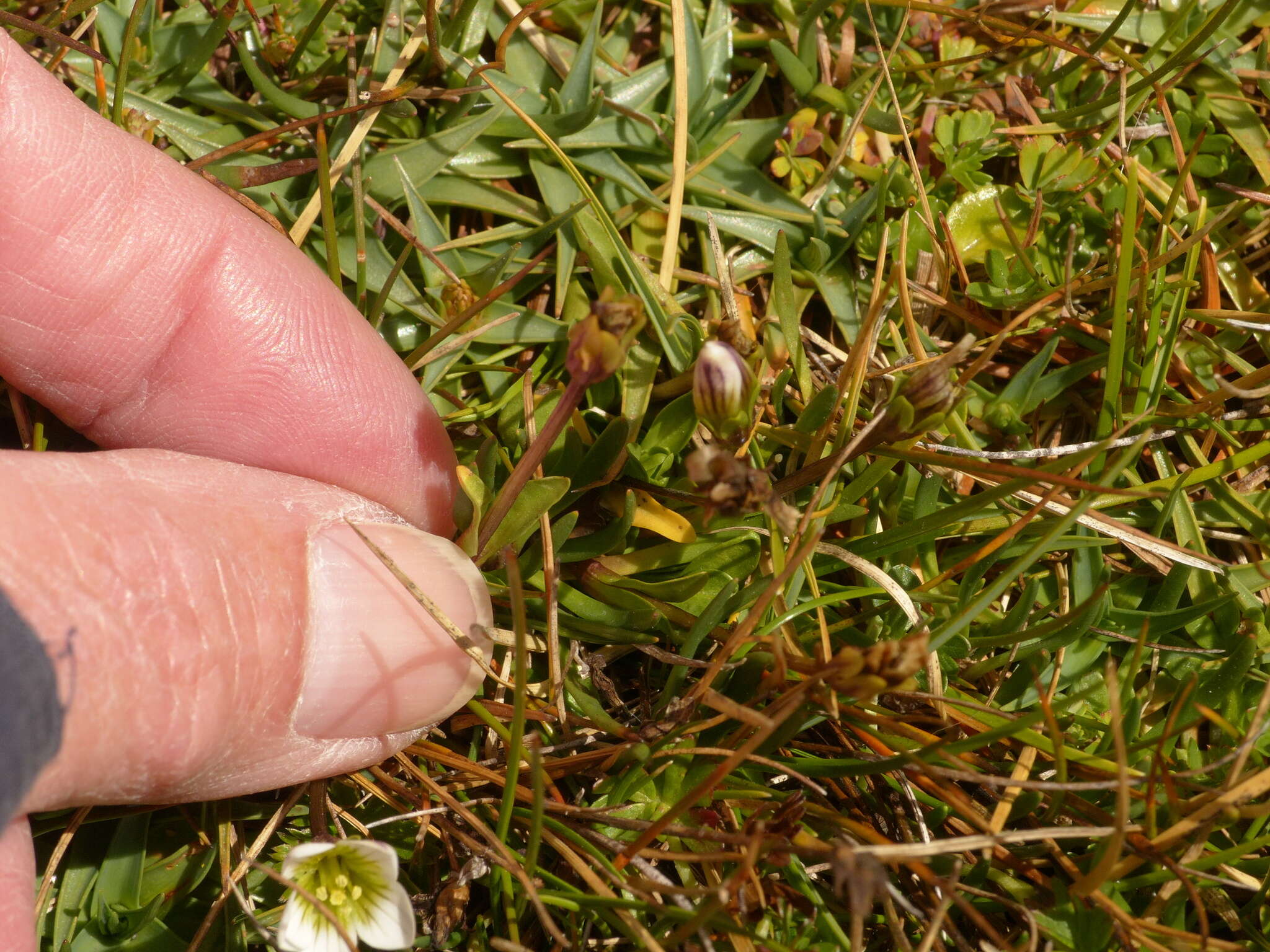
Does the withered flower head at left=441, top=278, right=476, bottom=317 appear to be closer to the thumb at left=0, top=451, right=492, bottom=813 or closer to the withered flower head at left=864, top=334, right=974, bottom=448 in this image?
the thumb at left=0, top=451, right=492, bottom=813

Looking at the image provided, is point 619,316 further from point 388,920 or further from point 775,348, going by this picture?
point 388,920

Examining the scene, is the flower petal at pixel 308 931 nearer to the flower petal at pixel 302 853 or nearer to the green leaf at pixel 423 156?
the flower petal at pixel 302 853

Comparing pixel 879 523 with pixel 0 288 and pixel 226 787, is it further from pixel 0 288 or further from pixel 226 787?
pixel 0 288

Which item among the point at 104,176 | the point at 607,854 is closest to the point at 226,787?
the point at 607,854

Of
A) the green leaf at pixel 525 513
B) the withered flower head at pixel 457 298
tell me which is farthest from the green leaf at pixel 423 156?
the green leaf at pixel 525 513

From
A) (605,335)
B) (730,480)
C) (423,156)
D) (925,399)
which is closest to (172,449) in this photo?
(423,156)
